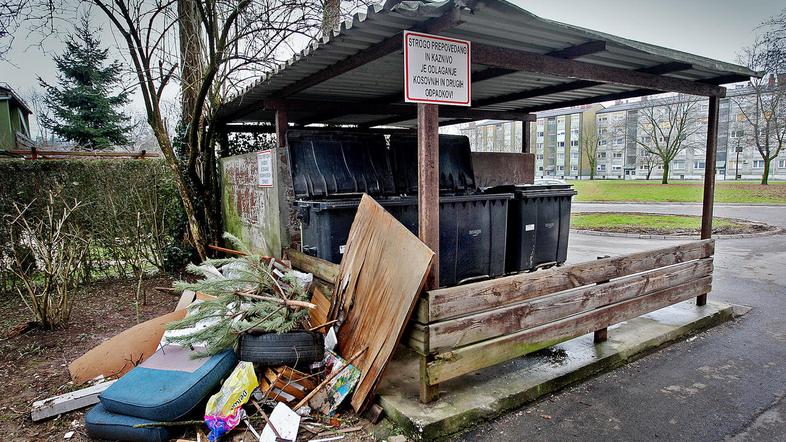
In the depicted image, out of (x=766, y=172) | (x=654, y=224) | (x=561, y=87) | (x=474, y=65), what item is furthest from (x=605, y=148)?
(x=474, y=65)

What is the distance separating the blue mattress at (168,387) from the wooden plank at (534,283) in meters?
1.48

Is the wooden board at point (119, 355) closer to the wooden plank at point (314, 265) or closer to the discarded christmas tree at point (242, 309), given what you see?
the discarded christmas tree at point (242, 309)

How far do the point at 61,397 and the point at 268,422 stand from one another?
1.64 m

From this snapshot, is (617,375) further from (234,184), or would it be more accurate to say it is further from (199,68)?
(199,68)

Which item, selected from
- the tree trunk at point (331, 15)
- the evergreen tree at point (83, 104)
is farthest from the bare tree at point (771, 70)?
the evergreen tree at point (83, 104)

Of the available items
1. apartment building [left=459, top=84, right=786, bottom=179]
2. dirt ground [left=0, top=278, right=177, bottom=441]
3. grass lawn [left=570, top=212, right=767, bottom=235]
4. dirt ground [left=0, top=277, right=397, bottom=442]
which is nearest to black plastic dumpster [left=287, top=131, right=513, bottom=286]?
dirt ground [left=0, top=277, right=397, bottom=442]

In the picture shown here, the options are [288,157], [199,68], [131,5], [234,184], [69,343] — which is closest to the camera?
[69,343]

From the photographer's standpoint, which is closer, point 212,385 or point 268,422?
point 268,422

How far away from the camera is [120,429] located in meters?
2.83

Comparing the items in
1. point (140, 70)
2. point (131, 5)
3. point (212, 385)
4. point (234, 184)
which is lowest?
point (212, 385)

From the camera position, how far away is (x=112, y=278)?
734 cm

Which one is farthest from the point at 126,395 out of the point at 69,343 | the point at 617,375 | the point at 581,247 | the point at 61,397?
the point at 581,247

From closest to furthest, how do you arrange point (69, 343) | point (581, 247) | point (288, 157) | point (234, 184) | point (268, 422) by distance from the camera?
point (268, 422)
point (69, 343)
point (288, 157)
point (234, 184)
point (581, 247)

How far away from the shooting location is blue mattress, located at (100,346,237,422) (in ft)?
9.25
